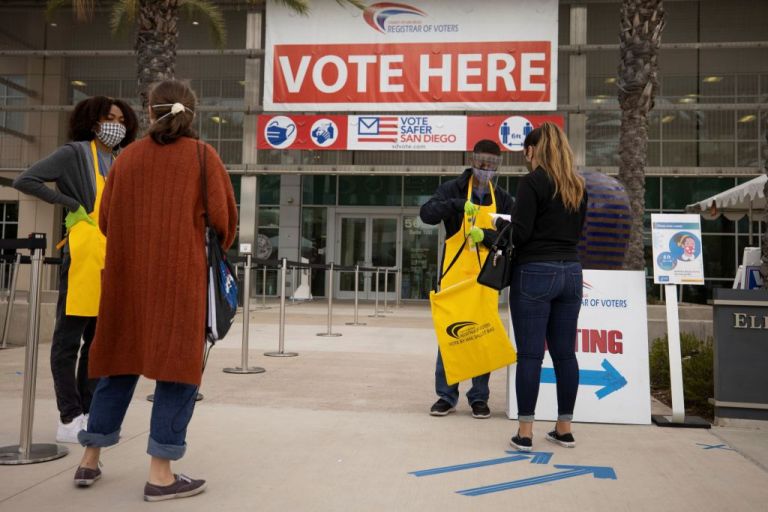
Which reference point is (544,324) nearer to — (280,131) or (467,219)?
(467,219)

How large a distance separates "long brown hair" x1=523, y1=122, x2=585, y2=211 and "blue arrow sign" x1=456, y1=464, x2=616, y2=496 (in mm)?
1391

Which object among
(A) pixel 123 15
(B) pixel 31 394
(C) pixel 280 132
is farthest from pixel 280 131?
(B) pixel 31 394

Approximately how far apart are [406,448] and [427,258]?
1910 cm

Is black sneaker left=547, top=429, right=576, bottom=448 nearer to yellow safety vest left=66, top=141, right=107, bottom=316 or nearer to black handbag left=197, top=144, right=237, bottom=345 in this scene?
black handbag left=197, top=144, right=237, bottom=345

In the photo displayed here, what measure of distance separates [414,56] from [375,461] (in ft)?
55.6

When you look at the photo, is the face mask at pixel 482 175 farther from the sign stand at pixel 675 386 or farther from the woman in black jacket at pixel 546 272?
the sign stand at pixel 675 386

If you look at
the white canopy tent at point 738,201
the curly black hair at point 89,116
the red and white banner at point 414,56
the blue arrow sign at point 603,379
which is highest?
the red and white banner at point 414,56

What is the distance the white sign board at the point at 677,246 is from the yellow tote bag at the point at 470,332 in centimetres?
123

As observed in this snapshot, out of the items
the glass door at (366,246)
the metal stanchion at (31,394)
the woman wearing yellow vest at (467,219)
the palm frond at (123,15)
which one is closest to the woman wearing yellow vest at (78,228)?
the metal stanchion at (31,394)

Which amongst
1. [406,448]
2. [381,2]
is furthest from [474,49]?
[406,448]

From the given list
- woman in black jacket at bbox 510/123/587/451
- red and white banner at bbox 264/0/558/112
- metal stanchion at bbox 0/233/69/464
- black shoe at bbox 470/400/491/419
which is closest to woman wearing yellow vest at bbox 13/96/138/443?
metal stanchion at bbox 0/233/69/464

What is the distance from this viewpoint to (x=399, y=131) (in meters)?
19.0

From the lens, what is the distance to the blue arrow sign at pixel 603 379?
4.63m

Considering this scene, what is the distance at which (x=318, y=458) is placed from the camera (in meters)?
3.53
